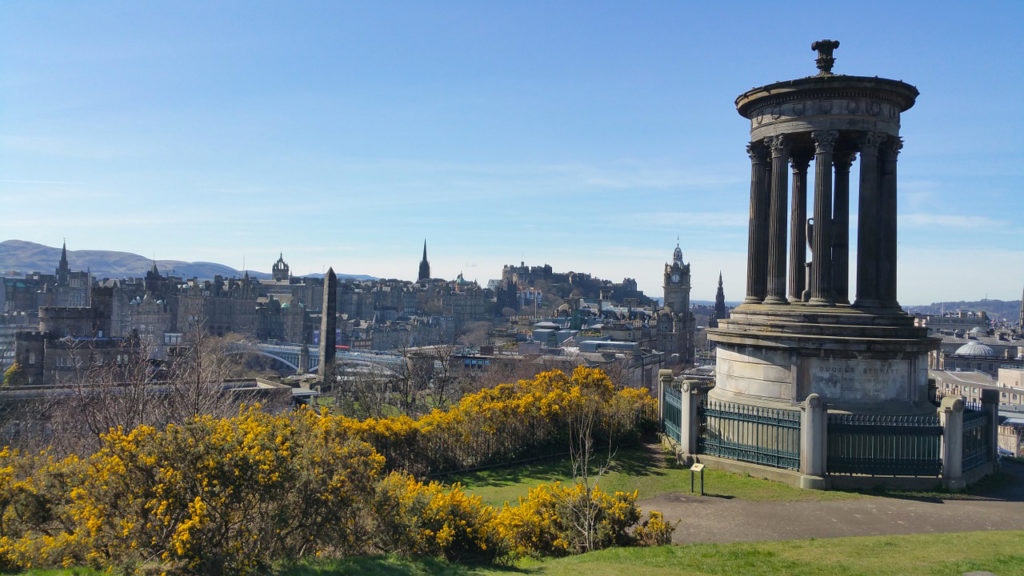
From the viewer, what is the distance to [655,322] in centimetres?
12600

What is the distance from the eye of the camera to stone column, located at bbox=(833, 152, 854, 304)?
62.7ft

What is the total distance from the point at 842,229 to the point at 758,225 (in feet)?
7.65

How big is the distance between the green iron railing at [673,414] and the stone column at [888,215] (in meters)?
6.18

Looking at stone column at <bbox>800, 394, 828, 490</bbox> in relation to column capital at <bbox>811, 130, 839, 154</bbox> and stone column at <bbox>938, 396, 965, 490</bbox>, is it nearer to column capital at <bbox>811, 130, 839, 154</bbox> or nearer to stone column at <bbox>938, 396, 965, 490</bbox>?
stone column at <bbox>938, 396, 965, 490</bbox>

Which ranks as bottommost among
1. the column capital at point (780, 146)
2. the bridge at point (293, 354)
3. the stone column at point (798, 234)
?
the bridge at point (293, 354)

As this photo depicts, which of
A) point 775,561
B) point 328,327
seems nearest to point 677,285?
point 328,327

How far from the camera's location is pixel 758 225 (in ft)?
65.9

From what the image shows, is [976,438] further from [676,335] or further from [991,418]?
[676,335]

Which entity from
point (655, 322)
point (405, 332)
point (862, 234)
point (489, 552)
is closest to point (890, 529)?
point (489, 552)

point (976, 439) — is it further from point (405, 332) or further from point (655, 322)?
point (405, 332)

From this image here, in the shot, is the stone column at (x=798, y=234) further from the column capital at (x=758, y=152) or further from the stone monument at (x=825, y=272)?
the column capital at (x=758, y=152)

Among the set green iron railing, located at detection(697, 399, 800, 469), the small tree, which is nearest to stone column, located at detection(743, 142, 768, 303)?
green iron railing, located at detection(697, 399, 800, 469)

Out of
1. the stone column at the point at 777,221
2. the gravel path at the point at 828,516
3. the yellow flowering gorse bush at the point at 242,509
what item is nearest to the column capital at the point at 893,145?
the stone column at the point at 777,221

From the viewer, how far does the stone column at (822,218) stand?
18.3 m
